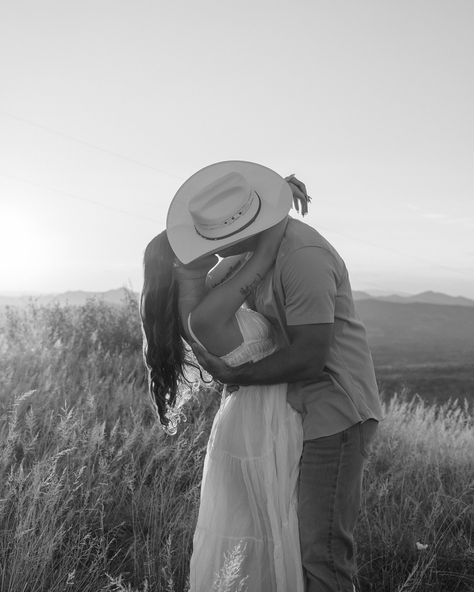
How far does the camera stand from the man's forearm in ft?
7.48

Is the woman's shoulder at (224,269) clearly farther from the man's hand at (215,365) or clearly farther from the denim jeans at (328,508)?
the denim jeans at (328,508)

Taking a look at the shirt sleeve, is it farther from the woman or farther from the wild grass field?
the wild grass field

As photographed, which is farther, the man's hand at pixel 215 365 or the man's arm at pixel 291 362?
the man's hand at pixel 215 365

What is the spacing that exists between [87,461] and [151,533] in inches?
26.5

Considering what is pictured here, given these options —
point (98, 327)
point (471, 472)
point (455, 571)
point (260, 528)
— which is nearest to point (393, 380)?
point (98, 327)

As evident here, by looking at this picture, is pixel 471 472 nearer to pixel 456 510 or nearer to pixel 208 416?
pixel 456 510

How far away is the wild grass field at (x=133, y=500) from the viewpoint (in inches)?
115

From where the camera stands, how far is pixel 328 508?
7.68ft

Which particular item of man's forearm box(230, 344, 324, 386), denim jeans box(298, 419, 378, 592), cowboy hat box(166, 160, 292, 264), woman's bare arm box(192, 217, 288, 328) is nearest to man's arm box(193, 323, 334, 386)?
man's forearm box(230, 344, 324, 386)

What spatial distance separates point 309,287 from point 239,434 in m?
0.72

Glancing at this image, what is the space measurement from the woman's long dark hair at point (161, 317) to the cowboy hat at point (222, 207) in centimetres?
12

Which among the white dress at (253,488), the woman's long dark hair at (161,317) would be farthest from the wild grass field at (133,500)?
the woman's long dark hair at (161,317)

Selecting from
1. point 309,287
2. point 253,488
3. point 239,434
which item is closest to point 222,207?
point 309,287

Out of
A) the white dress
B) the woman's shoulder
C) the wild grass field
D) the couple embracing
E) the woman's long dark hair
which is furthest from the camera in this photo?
the wild grass field
